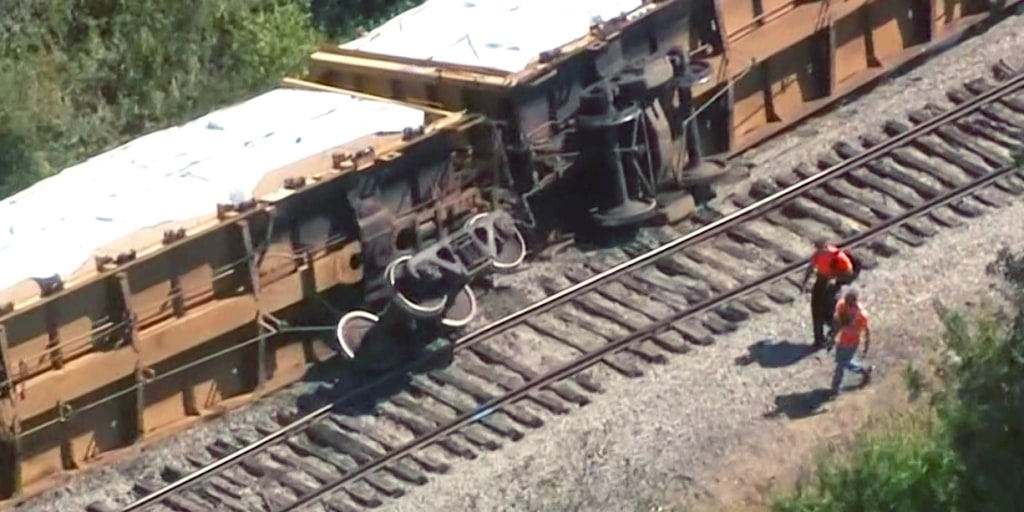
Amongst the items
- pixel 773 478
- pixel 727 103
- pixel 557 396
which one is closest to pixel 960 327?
pixel 773 478

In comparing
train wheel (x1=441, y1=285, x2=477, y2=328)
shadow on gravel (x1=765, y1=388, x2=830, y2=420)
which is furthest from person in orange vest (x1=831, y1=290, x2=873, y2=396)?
train wheel (x1=441, y1=285, x2=477, y2=328)

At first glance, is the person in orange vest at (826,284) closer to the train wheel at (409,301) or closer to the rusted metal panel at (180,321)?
the train wheel at (409,301)

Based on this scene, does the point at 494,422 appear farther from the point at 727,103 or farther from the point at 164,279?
the point at 727,103

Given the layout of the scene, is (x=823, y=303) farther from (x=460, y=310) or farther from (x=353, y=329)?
(x=353, y=329)

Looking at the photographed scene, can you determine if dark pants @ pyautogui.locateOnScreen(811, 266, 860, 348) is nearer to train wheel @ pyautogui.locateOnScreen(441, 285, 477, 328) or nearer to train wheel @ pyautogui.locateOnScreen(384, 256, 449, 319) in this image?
train wheel @ pyautogui.locateOnScreen(441, 285, 477, 328)

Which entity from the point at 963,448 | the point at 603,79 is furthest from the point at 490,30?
the point at 963,448

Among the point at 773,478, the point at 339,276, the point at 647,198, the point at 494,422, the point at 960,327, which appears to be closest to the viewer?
the point at 960,327
